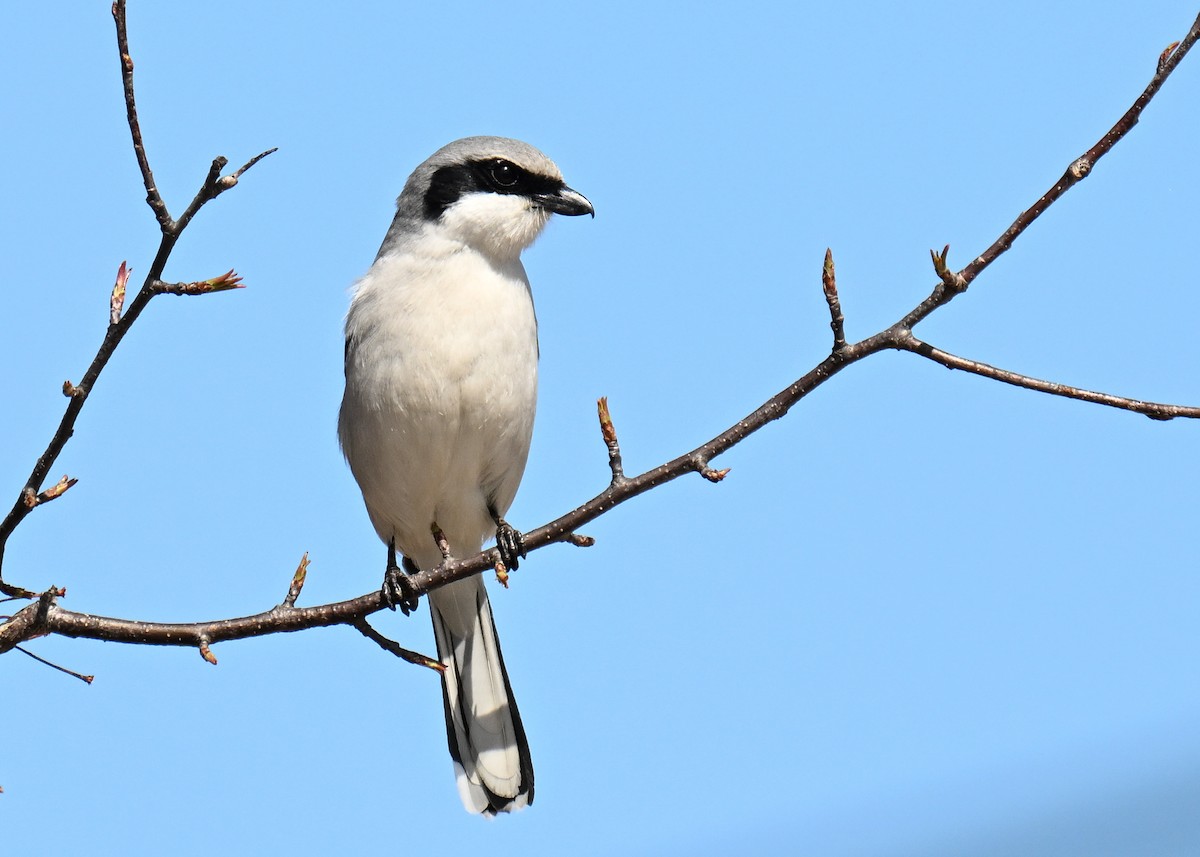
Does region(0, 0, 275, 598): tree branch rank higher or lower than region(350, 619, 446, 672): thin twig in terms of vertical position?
higher

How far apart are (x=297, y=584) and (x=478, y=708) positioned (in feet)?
5.77

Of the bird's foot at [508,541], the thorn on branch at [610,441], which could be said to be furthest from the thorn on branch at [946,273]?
the bird's foot at [508,541]

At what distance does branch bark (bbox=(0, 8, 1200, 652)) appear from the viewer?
101 inches

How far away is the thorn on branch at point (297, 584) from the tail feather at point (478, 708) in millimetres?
1631

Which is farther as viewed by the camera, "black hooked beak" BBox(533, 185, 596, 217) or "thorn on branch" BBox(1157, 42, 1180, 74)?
"black hooked beak" BBox(533, 185, 596, 217)

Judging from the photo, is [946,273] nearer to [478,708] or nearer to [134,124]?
[134,124]

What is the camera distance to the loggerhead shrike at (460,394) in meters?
4.41

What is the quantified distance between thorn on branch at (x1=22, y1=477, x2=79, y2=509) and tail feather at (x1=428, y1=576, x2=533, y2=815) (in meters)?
2.11

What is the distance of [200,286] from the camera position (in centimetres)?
279

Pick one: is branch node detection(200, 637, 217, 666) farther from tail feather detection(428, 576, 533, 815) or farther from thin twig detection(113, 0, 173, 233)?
tail feather detection(428, 576, 533, 815)

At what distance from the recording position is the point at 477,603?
199 inches

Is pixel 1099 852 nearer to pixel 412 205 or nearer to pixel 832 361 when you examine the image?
pixel 412 205

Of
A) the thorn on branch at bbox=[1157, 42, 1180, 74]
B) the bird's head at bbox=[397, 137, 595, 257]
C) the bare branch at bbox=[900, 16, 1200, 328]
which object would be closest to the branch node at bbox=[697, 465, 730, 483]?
the bare branch at bbox=[900, 16, 1200, 328]

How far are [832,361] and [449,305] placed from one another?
76.7 inches
